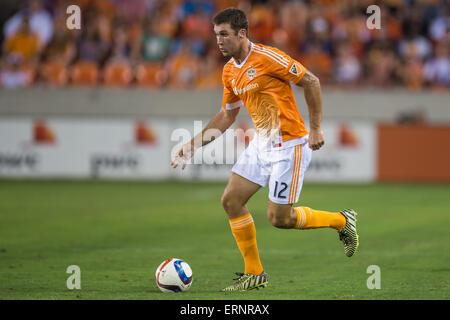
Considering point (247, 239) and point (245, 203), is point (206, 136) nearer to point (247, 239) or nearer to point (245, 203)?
point (245, 203)

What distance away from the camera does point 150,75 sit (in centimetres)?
1984

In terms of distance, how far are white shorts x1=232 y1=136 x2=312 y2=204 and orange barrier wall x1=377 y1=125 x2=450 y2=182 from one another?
11888mm

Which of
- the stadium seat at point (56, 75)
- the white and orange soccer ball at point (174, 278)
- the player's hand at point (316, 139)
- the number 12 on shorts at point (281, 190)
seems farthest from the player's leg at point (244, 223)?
the stadium seat at point (56, 75)

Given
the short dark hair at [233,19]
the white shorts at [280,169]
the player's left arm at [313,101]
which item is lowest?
the white shorts at [280,169]

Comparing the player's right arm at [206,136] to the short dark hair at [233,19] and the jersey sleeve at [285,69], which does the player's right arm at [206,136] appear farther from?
the short dark hair at [233,19]

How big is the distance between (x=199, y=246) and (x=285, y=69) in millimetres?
3170

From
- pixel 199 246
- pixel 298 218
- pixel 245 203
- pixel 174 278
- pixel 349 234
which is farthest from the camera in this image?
pixel 199 246

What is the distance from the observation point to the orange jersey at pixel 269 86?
620 centimetres

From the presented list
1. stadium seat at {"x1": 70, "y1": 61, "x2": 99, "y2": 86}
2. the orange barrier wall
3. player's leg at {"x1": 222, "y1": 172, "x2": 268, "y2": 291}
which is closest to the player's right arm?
player's leg at {"x1": 222, "y1": 172, "x2": 268, "y2": 291}

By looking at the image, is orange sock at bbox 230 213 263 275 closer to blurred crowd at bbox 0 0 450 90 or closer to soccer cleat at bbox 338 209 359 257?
soccer cleat at bbox 338 209 359 257

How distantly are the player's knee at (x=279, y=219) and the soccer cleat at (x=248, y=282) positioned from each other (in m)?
0.45

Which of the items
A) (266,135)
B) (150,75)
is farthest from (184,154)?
(150,75)

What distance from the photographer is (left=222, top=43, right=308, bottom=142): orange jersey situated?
20.3ft
